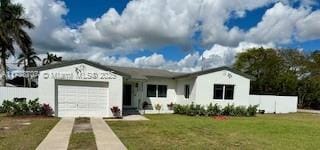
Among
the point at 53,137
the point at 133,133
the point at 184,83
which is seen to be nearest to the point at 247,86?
the point at 184,83

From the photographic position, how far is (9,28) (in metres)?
30.1

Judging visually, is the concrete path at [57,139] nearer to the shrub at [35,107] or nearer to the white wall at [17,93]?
the shrub at [35,107]

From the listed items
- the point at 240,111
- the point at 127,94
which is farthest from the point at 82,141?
the point at 127,94

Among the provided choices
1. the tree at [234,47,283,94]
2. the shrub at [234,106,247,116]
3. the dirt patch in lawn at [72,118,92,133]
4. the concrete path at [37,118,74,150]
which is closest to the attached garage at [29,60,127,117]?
the dirt patch in lawn at [72,118,92,133]

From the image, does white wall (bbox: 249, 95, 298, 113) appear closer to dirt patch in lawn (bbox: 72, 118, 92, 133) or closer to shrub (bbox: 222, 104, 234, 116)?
shrub (bbox: 222, 104, 234, 116)

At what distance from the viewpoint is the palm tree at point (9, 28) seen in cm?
Answer: 2962

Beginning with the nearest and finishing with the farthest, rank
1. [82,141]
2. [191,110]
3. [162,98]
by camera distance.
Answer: [82,141], [191,110], [162,98]

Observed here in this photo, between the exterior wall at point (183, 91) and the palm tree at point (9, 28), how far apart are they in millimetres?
15729

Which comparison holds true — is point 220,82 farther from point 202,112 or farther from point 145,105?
point 145,105

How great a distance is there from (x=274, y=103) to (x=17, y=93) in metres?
21.1

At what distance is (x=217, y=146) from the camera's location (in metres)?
10.2

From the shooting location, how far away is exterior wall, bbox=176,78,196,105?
979 inches

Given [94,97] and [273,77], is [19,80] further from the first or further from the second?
[273,77]

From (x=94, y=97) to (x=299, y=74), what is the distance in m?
32.0
